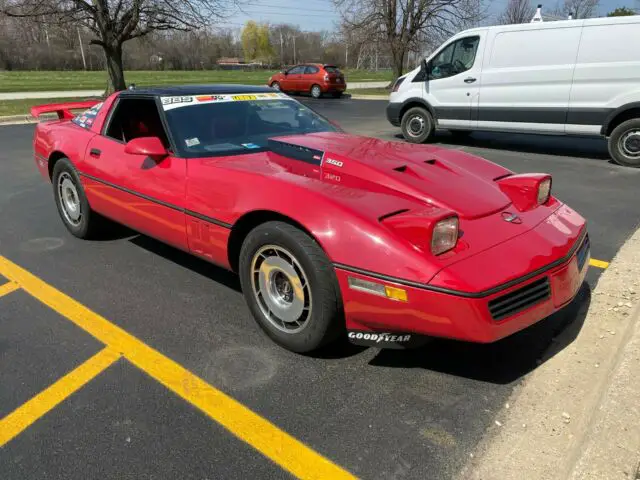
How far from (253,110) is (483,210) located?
1975 millimetres

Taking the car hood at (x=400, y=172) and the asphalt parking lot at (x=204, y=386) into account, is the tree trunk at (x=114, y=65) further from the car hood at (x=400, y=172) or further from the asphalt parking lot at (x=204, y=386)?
the car hood at (x=400, y=172)

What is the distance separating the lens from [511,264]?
221 cm

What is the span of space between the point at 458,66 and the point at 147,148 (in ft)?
24.3

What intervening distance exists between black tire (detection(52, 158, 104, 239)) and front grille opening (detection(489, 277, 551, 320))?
11.2 ft

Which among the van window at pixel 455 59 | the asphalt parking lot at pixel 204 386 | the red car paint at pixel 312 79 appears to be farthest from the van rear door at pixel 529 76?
the red car paint at pixel 312 79

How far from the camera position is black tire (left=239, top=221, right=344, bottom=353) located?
2.34 m

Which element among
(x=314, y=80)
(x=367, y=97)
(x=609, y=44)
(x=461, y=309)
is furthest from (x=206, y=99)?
(x=367, y=97)

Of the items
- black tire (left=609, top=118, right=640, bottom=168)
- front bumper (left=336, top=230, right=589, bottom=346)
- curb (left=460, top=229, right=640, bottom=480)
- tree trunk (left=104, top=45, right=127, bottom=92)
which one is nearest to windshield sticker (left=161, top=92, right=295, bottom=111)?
front bumper (left=336, top=230, right=589, bottom=346)

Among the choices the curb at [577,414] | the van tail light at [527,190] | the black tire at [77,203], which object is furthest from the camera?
the black tire at [77,203]

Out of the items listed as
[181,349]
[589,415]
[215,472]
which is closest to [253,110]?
[181,349]

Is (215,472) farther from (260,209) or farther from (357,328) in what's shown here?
(260,209)

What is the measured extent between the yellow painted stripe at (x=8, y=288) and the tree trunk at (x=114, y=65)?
52.7 feet

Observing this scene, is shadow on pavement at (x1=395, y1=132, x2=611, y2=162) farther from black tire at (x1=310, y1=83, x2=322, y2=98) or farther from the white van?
black tire at (x1=310, y1=83, x2=322, y2=98)

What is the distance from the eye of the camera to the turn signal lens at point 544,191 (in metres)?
2.88
